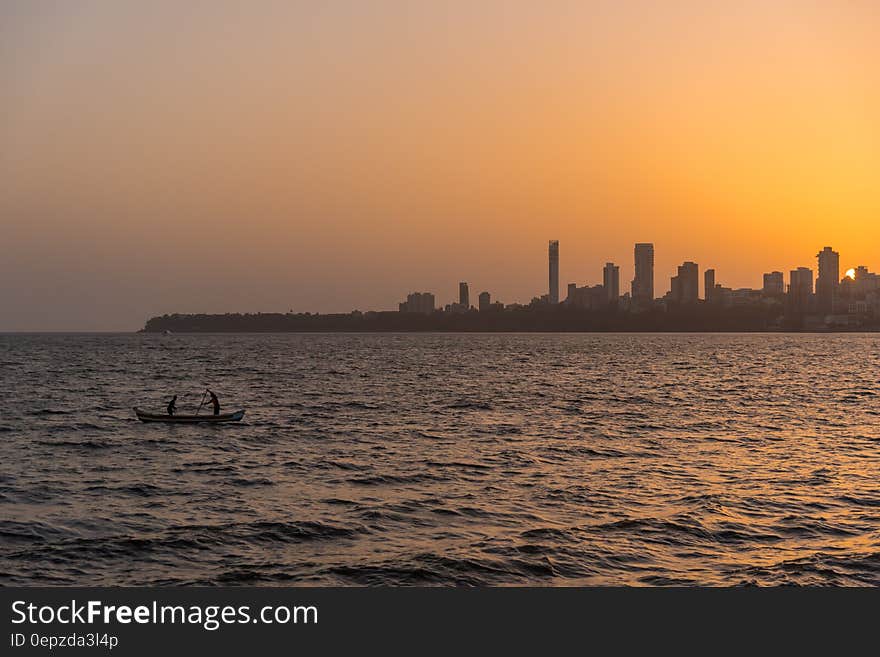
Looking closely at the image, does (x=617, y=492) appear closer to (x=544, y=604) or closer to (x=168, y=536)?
(x=168, y=536)

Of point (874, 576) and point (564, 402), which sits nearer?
point (874, 576)

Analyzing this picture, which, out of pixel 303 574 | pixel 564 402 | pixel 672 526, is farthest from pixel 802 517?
pixel 564 402

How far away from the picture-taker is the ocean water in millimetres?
20922

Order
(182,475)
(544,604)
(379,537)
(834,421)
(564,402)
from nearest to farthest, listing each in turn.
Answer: (544,604), (379,537), (182,475), (834,421), (564,402)

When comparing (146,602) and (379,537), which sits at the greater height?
(146,602)

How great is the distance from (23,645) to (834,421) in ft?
186

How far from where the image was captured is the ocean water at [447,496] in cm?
2092

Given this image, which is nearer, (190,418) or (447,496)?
(447,496)

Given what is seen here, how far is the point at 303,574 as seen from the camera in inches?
802

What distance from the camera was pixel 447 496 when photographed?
1175 inches

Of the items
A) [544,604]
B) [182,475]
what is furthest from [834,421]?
[544,604]

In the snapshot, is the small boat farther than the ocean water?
Yes

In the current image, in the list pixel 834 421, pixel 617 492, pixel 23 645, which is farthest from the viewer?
pixel 834 421

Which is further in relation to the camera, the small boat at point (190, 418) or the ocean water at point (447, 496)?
the small boat at point (190, 418)
